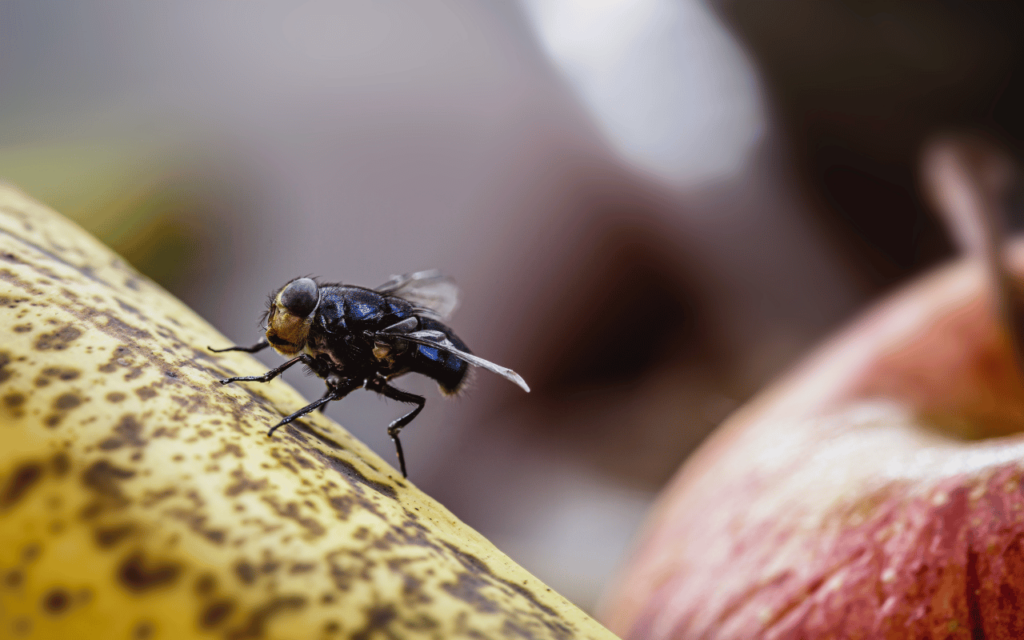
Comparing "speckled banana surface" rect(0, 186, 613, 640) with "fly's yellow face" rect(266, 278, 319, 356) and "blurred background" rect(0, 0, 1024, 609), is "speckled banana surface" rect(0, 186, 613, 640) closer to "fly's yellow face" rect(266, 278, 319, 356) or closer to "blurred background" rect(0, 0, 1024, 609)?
"fly's yellow face" rect(266, 278, 319, 356)

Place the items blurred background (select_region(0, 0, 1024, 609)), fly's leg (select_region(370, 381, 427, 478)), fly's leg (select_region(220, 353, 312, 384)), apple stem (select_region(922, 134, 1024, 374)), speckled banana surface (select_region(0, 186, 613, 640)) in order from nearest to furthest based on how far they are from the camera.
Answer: speckled banana surface (select_region(0, 186, 613, 640)), fly's leg (select_region(220, 353, 312, 384)), fly's leg (select_region(370, 381, 427, 478)), apple stem (select_region(922, 134, 1024, 374)), blurred background (select_region(0, 0, 1024, 609))

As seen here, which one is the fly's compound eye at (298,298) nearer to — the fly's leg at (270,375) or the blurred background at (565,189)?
the fly's leg at (270,375)

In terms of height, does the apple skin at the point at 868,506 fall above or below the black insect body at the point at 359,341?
above

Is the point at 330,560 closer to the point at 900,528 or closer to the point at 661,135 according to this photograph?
the point at 900,528

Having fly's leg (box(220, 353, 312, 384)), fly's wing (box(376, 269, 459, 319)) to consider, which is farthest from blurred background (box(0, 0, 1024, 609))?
fly's leg (box(220, 353, 312, 384))

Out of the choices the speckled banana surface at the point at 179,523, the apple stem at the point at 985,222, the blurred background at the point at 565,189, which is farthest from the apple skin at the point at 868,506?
the blurred background at the point at 565,189

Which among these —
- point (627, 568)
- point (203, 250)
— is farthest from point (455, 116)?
point (627, 568)
